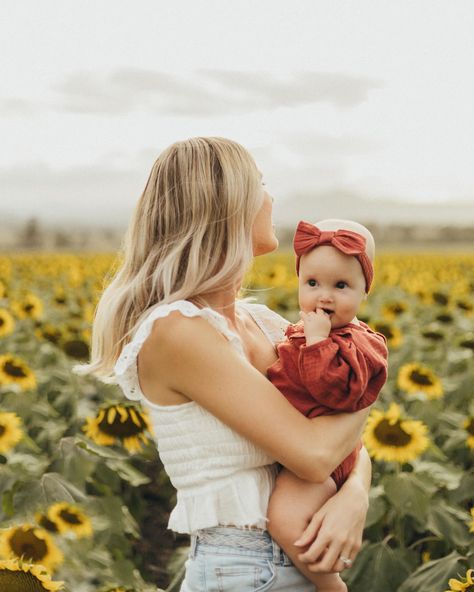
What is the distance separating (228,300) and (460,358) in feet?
12.0

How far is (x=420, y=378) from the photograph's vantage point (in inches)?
194

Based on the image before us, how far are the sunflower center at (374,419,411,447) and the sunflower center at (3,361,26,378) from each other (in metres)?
1.92

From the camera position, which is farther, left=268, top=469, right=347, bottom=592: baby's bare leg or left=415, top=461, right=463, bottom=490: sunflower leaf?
left=415, top=461, right=463, bottom=490: sunflower leaf

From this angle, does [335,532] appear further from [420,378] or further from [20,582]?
[420,378]

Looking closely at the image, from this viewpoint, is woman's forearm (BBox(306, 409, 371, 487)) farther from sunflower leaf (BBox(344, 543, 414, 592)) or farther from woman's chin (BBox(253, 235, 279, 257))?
sunflower leaf (BBox(344, 543, 414, 592))

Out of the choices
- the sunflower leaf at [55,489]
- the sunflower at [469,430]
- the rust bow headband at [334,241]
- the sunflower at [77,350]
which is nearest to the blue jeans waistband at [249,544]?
the rust bow headband at [334,241]

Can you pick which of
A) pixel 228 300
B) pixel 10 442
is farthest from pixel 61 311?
pixel 228 300

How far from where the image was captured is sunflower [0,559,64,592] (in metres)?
2.21

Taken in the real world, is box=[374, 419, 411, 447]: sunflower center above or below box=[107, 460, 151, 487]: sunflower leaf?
above

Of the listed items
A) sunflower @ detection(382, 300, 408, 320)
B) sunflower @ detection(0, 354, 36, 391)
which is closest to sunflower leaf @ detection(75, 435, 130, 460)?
sunflower @ detection(0, 354, 36, 391)

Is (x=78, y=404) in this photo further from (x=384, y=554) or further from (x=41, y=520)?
(x=384, y=554)

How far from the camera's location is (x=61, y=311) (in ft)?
A: 26.9

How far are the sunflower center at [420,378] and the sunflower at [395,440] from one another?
1.08 meters

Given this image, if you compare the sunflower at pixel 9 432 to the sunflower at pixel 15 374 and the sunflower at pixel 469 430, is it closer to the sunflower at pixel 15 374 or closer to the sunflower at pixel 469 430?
the sunflower at pixel 15 374
